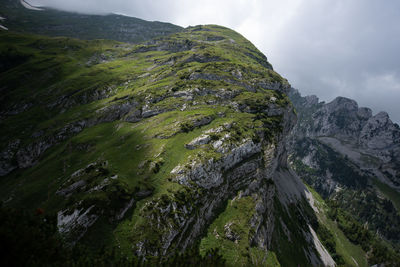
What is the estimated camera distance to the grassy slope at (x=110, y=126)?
130 feet

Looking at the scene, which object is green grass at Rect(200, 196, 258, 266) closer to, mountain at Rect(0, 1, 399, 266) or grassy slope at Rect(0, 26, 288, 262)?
mountain at Rect(0, 1, 399, 266)

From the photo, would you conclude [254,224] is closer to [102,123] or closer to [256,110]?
[256,110]

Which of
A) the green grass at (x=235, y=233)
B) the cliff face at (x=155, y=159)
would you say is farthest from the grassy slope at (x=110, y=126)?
the green grass at (x=235, y=233)

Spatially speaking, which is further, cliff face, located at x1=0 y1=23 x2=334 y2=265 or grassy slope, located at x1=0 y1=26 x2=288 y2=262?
grassy slope, located at x1=0 y1=26 x2=288 y2=262

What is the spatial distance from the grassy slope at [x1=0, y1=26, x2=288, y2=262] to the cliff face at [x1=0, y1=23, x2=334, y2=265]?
38cm

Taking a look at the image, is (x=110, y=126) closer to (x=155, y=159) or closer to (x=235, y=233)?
(x=155, y=159)

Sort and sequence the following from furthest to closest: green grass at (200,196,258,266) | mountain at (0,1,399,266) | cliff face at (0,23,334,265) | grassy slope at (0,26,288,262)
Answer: grassy slope at (0,26,288,262), green grass at (200,196,258,266), cliff face at (0,23,334,265), mountain at (0,1,399,266)

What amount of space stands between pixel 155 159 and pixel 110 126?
37.8 meters

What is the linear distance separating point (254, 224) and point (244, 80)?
266ft

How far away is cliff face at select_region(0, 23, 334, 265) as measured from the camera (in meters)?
36.0

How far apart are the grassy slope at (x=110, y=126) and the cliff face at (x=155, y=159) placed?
0.38 metres

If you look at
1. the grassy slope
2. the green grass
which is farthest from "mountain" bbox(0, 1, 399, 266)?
the grassy slope

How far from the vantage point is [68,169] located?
172 feet

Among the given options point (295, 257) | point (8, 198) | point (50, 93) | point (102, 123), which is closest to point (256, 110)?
point (295, 257)
